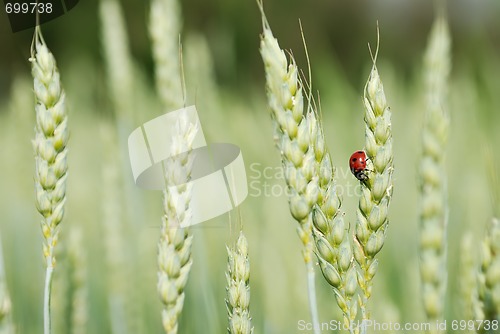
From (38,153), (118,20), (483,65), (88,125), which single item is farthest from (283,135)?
(88,125)

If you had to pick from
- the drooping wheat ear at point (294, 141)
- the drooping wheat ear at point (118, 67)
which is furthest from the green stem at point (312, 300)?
the drooping wheat ear at point (118, 67)

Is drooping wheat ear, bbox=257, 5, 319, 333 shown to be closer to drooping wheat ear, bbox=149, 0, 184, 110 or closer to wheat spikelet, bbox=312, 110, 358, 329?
wheat spikelet, bbox=312, 110, 358, 329

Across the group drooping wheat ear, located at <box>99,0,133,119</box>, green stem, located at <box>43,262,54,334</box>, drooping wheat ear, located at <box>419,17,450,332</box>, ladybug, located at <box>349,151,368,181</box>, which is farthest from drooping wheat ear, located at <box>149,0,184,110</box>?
drooping wheat ear, located at <box>419,17,450,332</box>

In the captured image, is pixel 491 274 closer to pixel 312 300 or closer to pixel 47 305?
pixel 312 300

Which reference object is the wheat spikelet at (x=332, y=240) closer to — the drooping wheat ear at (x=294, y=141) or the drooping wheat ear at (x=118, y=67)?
the drooping wheat ear at (x=294, y=141)

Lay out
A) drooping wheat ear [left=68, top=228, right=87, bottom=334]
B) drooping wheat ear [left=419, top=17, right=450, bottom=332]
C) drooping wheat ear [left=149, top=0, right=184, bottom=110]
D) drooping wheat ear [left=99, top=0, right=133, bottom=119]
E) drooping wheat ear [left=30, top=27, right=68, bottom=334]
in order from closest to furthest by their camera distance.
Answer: drooping wheat ear [left=419, top=17, right=450, bottom=332] → drooping wheat ear [left=30, top=27, right=68, bottom=334] → drooping wheat ear [left=68, top=228, right=87, bottom=334] → drooping wheat ear [left=149, top=0, right=184, bottom=110] → drooping wheat ear [left=99, top=0, right=133, bottom=119]

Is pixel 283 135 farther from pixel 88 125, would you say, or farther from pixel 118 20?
pixel 88 125
